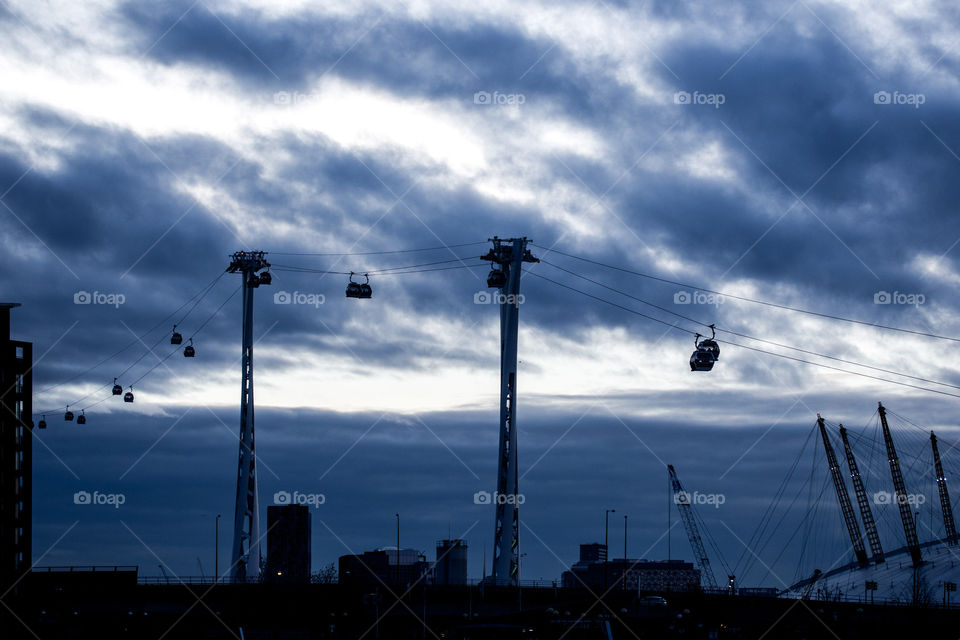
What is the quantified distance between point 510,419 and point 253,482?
75.4 ft

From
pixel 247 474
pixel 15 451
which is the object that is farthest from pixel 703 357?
pixel 15 451

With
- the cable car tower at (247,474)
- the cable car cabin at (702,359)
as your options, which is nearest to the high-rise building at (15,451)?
the cable car tower at (247,474)

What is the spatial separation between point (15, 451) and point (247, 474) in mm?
43390

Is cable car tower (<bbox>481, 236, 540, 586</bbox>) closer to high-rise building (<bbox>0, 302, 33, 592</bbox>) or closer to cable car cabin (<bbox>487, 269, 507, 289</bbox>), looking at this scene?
cable car cabin (<bbox>487, 269, 507, 289</bbox>)

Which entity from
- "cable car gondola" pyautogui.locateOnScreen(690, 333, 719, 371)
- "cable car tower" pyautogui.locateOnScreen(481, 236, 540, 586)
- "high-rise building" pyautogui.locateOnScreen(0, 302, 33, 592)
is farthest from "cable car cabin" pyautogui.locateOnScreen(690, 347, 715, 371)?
"high-rise building" pyautogui.locateOnScreen(0, 302, 33, 592)

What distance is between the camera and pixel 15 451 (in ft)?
411

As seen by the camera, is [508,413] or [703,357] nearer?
[703,357]

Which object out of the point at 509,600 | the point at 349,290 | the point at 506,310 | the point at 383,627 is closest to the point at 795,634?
the point at 509,600

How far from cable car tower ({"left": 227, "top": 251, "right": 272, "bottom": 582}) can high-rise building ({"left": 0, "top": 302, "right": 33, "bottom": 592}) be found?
3687 centimetres

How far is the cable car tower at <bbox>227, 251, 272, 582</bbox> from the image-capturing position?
3620 inches

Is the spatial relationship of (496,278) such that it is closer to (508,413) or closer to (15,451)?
(508,413)

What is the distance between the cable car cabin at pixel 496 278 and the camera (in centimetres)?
8444

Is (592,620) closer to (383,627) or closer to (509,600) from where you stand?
(509,600)

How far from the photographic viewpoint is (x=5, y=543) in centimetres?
12012
